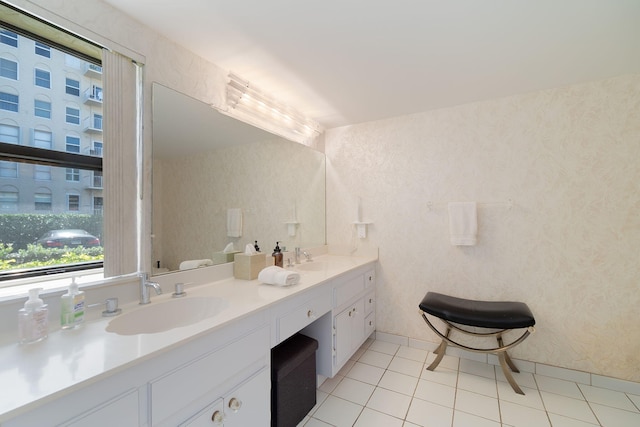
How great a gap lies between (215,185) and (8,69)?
0.98 meters

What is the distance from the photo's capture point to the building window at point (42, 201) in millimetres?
1171

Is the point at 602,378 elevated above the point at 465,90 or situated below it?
below

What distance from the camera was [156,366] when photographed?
2.86 ft

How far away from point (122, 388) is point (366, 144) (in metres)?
2.56

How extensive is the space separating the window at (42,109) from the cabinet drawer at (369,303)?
2.40 metres

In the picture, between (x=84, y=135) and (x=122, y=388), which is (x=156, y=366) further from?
(x=84, y=135)

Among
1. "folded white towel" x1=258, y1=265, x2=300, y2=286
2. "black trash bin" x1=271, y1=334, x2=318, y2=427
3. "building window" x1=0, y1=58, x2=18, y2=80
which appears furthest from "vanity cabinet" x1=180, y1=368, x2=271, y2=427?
"building window" x1=0, y1=58, x2=18, y2=80

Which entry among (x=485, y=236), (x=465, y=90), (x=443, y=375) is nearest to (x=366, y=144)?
(x=465, y=90)

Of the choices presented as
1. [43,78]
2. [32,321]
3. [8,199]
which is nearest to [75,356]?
[32,321]

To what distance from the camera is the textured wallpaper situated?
1.92 metres

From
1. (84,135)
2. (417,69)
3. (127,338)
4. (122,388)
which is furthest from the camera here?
(417,69)

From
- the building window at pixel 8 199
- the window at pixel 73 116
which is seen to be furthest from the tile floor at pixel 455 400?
the window at pixel 73 116

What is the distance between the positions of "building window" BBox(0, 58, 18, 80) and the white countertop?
103 centimetres

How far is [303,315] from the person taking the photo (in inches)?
64.0
